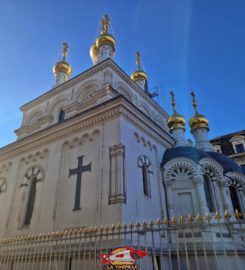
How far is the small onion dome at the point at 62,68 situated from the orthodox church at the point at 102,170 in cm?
392

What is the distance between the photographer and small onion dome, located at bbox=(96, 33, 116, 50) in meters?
17.1

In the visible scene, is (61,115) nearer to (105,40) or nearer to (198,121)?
(105,40)

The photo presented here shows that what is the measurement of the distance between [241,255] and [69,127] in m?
9.57

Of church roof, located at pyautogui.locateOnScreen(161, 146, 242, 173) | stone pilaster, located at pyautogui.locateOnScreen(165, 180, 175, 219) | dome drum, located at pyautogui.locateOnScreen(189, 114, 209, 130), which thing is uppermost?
dome drum, located at pyautogui.locateOnScreen(189, 114, 209, 130)

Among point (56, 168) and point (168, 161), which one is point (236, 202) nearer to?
point (168, 161)

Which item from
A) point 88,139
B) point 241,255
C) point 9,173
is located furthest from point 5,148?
point 241,255

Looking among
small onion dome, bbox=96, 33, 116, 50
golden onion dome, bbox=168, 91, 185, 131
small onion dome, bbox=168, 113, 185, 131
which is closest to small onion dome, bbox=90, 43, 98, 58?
small onion dome, bbox=96, 33, 116, 50

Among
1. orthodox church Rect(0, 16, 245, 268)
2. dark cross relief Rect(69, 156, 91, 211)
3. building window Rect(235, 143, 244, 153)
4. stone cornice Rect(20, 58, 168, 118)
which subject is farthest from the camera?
building window Rect(235, 143, 244, 153)

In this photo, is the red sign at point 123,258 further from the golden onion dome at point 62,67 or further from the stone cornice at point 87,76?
the golden onion dome at point 62,67

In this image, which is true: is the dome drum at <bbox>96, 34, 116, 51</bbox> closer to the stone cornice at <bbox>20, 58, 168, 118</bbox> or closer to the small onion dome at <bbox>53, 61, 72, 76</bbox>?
the stone cornice at <bbox>20, 58, 168, 118</bbox>

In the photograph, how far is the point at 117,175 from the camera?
923 centimetres

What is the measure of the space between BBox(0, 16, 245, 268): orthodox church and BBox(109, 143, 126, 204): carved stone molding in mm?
36

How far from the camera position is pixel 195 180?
1198 cm

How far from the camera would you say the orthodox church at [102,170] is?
9.62 m
